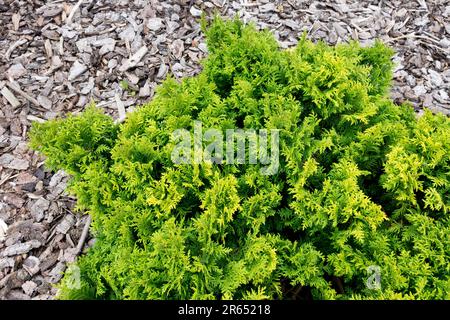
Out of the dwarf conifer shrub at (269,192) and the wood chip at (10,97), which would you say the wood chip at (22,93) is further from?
the dwarf conifer shrub at (269,192)

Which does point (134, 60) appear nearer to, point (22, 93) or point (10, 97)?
point (22, 93)

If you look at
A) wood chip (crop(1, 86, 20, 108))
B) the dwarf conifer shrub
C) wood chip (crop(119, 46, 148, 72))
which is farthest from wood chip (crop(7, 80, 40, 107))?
the dwarf conifer shrub

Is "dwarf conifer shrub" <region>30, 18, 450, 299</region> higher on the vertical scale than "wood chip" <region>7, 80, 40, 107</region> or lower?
higher

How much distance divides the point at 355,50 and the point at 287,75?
983 mm

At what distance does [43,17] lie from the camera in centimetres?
610

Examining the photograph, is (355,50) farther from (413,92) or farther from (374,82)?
(413,92)

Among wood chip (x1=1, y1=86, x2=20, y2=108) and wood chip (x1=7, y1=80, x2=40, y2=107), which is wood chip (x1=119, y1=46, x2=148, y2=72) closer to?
wood chip (x1=7, y1=80, x2=40, y2=107)

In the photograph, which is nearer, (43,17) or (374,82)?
(374,82)

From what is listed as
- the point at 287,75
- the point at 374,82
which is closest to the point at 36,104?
the point at 287,75

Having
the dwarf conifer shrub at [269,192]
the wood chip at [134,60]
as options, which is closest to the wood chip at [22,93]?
the wood chip at [134,60]

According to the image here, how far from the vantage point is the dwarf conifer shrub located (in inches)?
129

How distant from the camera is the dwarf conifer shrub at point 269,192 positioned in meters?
3.27

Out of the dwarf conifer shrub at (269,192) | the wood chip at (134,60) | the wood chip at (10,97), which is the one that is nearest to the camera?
the dwarf conifer shrub at (269,192)

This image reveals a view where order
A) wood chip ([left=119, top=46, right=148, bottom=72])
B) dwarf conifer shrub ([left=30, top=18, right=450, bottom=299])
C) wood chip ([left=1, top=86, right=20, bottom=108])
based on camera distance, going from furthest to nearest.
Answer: wood chip ([left=119, top=46, right=148, bottom=72]) < wood chip ([left=1, top=86, right=20, bottom=108]) < dwarf conifer shrub ([left=30, top=18, right=450, bottom=299])
